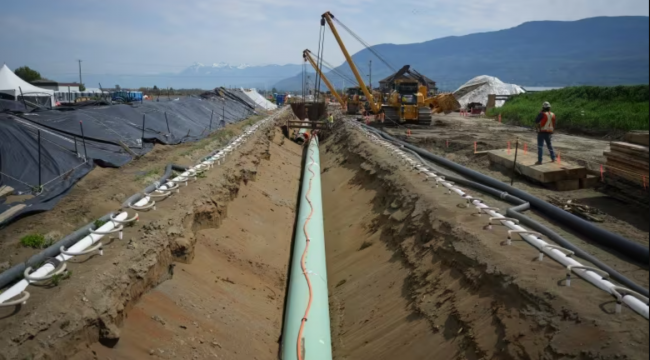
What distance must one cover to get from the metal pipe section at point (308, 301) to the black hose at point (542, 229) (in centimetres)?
373

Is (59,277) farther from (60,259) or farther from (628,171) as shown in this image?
(628,171)

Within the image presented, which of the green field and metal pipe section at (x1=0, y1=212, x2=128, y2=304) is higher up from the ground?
the green field

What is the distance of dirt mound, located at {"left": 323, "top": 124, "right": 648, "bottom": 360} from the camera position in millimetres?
4234

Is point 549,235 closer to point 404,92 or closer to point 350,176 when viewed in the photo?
point 350,176

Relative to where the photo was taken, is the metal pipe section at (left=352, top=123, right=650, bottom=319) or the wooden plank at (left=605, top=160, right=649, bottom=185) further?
the wooden plank at (left=605, top=160, right=649, bottom=185)

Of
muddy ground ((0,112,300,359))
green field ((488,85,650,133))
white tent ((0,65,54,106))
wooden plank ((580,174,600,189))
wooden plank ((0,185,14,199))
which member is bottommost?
muddy ground ((0,112,300,359))

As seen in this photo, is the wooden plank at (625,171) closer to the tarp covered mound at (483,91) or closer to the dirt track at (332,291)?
the dirt track at (332,291)

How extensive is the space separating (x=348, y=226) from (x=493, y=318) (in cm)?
738

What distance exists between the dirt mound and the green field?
14.0 meters

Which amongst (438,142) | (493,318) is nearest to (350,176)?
(438,142)

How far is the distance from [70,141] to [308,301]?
996cm

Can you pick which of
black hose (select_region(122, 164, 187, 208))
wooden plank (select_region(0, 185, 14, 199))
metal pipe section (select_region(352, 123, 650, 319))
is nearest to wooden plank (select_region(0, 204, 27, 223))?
wooden plank (select_region(0, 185, 14, 199))

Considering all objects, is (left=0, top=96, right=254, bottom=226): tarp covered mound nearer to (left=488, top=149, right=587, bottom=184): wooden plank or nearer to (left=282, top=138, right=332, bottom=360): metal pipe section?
(left=282, top=138, right=332, bottom=360): metal pipe section

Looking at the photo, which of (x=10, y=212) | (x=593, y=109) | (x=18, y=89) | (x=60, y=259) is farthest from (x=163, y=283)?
(x=18, y=89)
